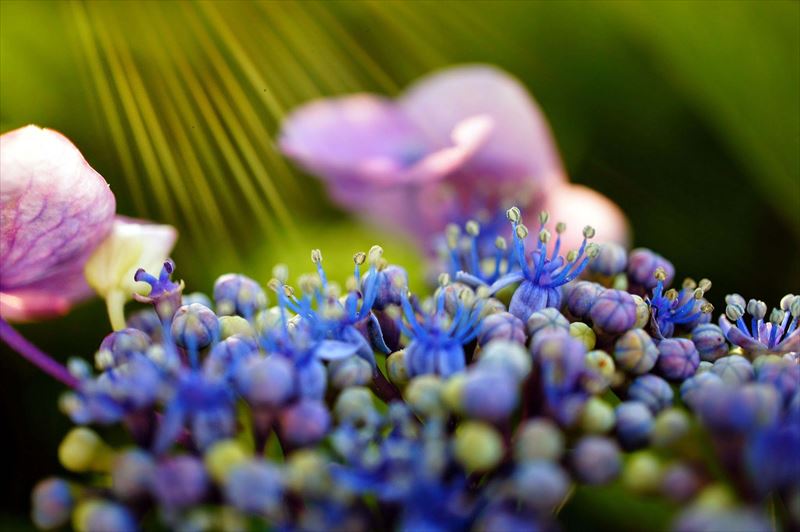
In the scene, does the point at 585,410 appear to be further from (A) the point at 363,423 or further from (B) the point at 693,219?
(B) the point at 693,219

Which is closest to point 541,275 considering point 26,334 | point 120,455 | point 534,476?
point 534,476

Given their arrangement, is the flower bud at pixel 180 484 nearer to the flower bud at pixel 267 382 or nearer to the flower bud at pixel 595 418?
the flower bud at pixel 267 382

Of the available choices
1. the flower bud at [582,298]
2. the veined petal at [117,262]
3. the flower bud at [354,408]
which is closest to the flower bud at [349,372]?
the flower bud at [354,408]

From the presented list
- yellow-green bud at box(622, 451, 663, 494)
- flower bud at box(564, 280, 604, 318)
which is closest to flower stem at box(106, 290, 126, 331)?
flower bud at box(564, 280, 604, 318)

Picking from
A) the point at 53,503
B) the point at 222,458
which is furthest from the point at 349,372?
the point at 53,503

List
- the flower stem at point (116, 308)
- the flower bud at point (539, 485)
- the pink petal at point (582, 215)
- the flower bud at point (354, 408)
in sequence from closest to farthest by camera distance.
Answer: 1. the flower bud at point (539, 485)
2. the flower bud at point (354, 408)
3. the flower stem at point (116, 308)
4. the pink petal at point (582, 215)

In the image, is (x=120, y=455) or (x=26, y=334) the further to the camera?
(x=26, y=334)
